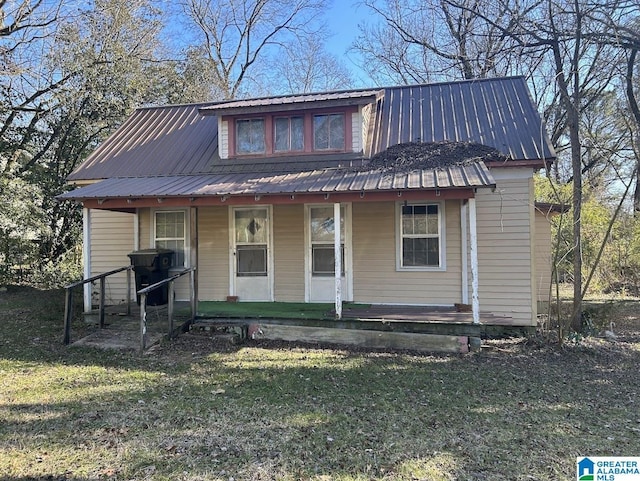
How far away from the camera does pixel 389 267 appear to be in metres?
8.14

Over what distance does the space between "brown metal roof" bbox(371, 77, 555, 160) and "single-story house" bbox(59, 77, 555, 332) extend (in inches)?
1.7

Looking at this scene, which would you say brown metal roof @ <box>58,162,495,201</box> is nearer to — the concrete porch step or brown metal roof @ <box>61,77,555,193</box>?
brown metal roof @ <box>61,77,555,193</box>

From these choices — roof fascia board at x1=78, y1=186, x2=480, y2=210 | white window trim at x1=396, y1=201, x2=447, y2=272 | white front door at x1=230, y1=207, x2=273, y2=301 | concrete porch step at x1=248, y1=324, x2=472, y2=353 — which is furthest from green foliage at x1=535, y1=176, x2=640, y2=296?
white front door at x1=230, y1=207, x2=273, y2=301

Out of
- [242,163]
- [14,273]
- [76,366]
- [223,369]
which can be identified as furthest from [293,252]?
[14,273]

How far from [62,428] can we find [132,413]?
599mm

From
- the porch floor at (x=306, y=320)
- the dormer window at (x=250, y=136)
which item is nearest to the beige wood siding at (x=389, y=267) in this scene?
the porch floor at (x=306, y=320)

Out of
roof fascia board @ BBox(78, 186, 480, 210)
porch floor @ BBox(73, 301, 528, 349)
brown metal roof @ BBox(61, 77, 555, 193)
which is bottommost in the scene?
porch floor @ BBox(73, 301, 528, 349)

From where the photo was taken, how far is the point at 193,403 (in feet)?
14.7

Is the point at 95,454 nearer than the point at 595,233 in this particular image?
Yes

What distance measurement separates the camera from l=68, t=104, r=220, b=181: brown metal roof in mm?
9023

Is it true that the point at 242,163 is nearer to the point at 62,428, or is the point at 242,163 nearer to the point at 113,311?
the point at 113,311

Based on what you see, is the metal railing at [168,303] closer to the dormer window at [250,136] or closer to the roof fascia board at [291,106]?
the dormer window at [250,136]

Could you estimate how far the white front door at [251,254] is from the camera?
8.65m

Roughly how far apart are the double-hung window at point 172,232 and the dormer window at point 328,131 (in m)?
3.28
